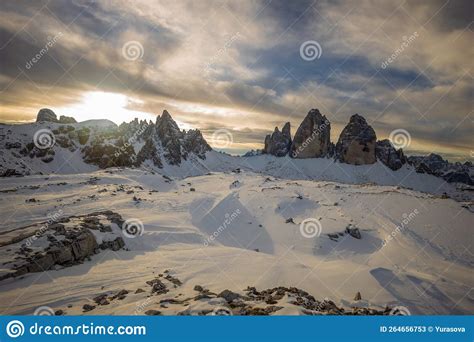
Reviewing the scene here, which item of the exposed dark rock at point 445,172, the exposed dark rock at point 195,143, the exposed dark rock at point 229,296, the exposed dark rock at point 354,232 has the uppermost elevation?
the exposed dark rock at point 195,143

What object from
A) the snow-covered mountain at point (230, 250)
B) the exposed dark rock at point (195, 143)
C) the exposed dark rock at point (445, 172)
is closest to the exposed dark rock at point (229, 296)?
the snow-covered mountain at point (230, 250)

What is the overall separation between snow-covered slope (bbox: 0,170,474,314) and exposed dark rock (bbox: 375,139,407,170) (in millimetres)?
107197

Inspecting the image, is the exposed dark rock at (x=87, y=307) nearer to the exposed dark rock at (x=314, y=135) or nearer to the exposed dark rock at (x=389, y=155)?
the exposed dark rock at (x=314, y=135)

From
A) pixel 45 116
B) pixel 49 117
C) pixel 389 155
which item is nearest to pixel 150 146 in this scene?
pixel 49 117

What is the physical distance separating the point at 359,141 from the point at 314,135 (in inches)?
934

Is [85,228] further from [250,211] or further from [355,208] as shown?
[355,208]

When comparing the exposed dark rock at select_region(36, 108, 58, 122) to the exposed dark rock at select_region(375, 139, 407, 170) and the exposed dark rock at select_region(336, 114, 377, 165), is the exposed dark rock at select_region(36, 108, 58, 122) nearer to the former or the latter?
the exposed dark rock at select_region(336, 114, 377, 165)

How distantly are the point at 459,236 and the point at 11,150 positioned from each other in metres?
119

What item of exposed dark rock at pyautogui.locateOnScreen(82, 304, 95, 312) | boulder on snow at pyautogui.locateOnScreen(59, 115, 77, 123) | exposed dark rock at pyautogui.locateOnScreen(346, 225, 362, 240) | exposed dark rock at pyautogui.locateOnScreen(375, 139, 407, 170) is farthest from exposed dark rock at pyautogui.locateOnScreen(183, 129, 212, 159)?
exposed dark rock at pyautogui.locateOnScreen(82, 304, 95, 312)

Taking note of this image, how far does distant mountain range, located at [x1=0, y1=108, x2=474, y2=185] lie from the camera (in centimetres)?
9469

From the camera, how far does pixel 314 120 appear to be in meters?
145

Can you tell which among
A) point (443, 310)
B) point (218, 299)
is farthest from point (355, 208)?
point (218, 299)

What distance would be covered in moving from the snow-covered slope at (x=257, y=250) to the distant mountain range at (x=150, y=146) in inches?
1783

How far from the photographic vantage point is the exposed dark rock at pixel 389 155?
423 feet
